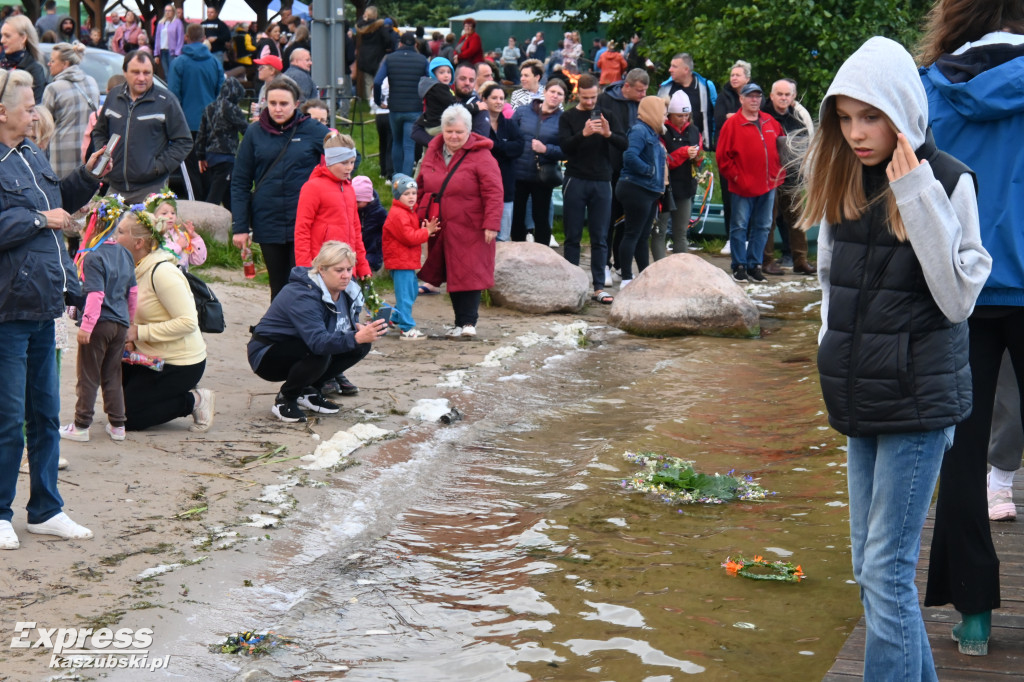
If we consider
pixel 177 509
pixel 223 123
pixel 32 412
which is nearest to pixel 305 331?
pixel 177 509

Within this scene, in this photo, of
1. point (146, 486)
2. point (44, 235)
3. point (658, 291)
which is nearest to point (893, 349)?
point (44, 235)

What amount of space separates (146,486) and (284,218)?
10.1ft

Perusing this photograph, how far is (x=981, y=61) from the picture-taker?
3.89 meters

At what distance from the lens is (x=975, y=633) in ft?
12.6

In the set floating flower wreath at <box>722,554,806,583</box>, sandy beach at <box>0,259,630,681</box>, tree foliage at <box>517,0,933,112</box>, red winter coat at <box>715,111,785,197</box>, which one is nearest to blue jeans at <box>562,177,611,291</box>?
red winter coat at <box>715,111,785,197</box>

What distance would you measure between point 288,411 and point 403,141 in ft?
28.8

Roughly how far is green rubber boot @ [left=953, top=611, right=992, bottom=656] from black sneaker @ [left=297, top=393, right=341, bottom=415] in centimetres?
459

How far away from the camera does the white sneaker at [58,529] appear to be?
201 inches

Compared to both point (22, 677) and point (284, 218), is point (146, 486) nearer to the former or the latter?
point (22, 677)

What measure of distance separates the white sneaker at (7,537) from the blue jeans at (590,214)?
7873 millimetres

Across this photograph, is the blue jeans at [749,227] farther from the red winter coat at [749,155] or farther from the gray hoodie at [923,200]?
the gray hoodie at [923,200]

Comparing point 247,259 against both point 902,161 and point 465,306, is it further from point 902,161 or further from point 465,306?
point 902,161

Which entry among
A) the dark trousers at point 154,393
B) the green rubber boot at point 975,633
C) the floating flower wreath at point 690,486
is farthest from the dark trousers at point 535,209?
the green rubber boot at point 975,633

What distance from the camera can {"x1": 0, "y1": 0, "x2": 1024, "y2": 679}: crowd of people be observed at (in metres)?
3.17
